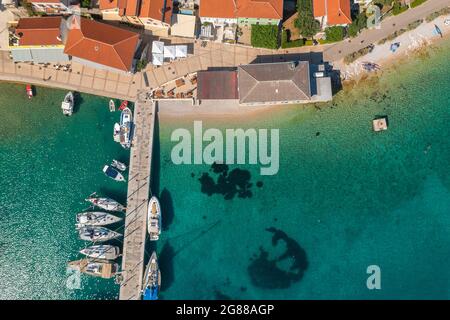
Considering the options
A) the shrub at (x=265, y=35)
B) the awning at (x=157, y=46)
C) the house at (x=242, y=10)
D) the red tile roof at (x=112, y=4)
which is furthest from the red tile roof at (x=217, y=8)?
the red tile roof at (x=112, y=4)

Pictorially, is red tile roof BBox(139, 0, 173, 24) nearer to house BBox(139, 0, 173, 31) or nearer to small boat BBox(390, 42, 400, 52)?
house BBox(139, 0, 173, 31)

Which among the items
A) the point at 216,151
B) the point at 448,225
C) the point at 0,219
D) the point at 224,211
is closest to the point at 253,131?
the point at 216,151

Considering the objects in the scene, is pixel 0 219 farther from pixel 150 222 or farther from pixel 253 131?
pixel 253 131

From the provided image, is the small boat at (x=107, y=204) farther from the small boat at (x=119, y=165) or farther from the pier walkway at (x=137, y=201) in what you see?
the small boat at (x=119, y=165)

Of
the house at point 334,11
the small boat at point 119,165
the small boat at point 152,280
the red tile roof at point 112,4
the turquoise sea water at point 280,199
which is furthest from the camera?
the small boat at point 119,165

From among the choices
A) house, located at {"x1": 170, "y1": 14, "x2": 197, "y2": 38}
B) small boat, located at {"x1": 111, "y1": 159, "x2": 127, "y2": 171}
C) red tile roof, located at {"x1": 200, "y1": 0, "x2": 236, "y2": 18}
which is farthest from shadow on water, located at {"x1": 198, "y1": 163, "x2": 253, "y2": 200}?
red tile roof, located at {"x1": 200, "y1": 0, "x2": 236, "y2": 18}
